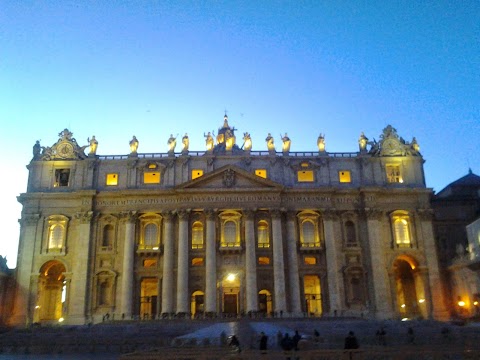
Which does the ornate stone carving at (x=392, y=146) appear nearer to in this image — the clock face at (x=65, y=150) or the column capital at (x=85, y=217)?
the column capital at (x=85, y=217)

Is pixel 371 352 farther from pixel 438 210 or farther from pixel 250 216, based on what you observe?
pixel 438 210

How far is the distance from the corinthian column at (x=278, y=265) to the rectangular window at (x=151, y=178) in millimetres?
13551

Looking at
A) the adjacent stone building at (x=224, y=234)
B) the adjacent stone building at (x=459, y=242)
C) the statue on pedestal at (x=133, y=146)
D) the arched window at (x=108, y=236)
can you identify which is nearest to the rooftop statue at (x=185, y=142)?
the adjacent stone building at (x=224, y=234)

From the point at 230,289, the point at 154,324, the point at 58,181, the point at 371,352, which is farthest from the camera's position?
the point at 58,181

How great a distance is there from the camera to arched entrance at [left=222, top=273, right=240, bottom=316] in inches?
2024

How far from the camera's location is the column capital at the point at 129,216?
174ft

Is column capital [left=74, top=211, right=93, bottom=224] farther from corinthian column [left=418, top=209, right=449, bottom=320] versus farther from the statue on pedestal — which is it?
corinthian column [left=418, top=209, right=449, bottom=320]

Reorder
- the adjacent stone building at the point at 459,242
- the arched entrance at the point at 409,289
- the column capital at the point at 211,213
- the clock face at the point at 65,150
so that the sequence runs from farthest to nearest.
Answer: the clock face at the point at 65,150, the arched entrance at the point at 409,289, the column capital at the point at 211,213, the adjacent stone building at the point at 459,242

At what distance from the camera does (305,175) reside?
56.0m

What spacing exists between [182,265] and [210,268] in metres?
2.90

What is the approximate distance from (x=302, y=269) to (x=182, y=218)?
13.7m

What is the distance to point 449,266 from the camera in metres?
53.9

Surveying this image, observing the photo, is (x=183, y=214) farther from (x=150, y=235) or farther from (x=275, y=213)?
(x=275, y=213)

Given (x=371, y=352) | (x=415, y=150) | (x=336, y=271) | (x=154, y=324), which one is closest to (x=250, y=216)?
(x=336, y=271)
